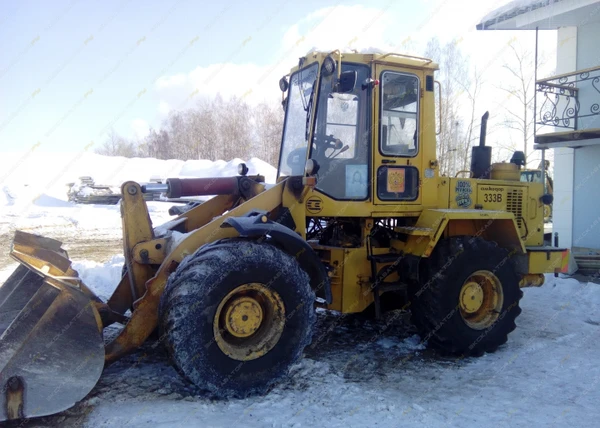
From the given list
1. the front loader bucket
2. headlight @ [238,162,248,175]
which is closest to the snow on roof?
headlight @ [238,162,248,175]

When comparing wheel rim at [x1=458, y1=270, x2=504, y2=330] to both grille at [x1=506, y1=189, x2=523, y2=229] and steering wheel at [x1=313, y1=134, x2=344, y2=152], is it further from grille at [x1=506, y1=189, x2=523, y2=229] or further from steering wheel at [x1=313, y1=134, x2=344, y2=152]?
steering wheel at [x1=313, y1=134, x2=344, y2=152]

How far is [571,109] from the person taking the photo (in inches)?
448

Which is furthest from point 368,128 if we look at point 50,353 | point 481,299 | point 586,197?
point 586,197

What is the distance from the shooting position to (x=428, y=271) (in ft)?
16.7

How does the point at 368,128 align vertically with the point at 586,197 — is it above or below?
above

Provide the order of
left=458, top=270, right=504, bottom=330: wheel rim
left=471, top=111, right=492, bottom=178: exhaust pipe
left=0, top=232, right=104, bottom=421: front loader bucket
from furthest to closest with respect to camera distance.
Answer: left=471, top=111, right=492, bottom=178: exhaust pipe → left=458, top=270, right=504, bottom=330: wheel rim → left=0, top=232, right=104, bottom=421: front loader bucket

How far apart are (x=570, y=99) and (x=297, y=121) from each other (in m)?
8.80

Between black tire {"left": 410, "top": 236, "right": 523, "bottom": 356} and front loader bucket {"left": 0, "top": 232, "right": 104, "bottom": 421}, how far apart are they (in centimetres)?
310

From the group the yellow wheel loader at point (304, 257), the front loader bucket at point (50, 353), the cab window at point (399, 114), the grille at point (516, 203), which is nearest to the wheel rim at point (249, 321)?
the yellow wheel loader at point (304, 257)

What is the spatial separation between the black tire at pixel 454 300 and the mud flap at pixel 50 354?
3102 millimetres

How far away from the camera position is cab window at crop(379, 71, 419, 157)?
512cm

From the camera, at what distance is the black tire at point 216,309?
362 centimetres

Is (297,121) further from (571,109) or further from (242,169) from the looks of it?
(571,109)

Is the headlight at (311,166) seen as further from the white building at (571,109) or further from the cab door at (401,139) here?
the white building at (571,109)
